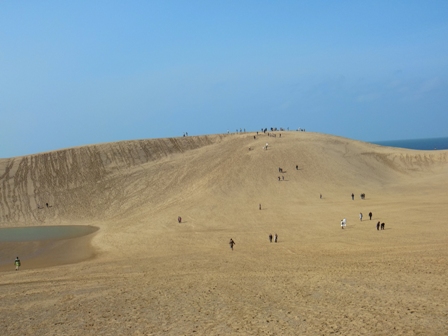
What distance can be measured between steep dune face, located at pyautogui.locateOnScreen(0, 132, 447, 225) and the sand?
265mm

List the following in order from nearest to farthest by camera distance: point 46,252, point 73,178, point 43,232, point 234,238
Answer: point 234,238
point 46,252
point 43,232
point 73,178

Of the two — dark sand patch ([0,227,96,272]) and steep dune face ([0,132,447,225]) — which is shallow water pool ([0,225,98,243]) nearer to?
dark sand patch ([0,227,96,272])

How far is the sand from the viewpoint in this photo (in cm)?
1397

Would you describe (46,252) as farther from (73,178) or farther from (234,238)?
(73,178)

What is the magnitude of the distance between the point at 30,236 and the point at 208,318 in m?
31.7

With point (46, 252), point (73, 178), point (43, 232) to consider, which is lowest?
point (46, 252)

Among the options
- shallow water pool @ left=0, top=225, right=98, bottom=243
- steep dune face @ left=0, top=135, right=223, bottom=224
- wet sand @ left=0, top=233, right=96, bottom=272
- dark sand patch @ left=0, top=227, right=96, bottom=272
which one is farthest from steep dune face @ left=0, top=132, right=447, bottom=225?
wet sand @ left=0, top=233, right=96, bottom=272

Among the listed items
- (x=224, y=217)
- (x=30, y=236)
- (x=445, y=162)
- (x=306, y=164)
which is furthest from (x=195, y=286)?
(x=445, y=162)

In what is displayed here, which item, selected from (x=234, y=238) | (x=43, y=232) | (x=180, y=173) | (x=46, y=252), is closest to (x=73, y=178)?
(x=180, y=173)

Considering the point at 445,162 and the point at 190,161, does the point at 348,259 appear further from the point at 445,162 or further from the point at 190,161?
the point at 445,162

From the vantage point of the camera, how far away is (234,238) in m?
30.6

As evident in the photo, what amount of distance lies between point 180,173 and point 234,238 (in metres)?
27.6

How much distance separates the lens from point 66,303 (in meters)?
16.1

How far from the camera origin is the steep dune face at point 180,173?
1940 inches
